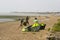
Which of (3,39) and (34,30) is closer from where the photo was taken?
(3,39)

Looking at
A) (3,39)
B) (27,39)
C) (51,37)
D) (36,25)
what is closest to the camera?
(51,37)

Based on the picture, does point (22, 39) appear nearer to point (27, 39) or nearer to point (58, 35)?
point (27, 39)

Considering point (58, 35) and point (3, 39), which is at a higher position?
point (58, 35)

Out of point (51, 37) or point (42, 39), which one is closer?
point (51, 37)

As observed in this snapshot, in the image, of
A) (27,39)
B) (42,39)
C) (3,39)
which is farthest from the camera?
(3,39)

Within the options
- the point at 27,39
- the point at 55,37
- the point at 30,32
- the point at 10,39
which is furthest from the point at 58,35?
the point at 30,32

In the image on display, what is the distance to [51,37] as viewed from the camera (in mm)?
12461

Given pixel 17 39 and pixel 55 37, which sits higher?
pixel 55 37

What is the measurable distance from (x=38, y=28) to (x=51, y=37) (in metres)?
8.02

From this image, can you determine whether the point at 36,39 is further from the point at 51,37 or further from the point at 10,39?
the point at 51,37

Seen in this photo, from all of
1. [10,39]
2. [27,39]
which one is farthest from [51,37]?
[10,39]

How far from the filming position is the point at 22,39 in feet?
55.9

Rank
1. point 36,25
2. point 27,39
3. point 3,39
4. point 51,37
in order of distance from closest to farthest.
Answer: point 51,37, point 27,39, point 3,39, point 36,25

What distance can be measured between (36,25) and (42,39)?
15.4ft
